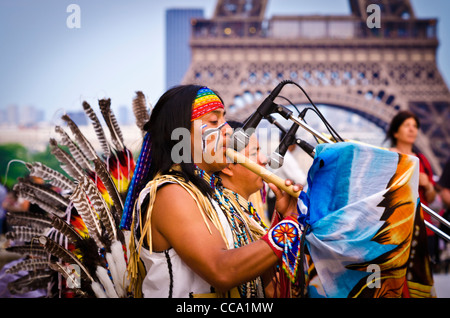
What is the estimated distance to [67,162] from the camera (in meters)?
2.44

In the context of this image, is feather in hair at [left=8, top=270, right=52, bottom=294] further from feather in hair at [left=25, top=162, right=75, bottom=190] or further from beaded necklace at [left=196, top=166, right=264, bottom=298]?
beaded necklace at [left=196, top=166, right=264, bottom=298]

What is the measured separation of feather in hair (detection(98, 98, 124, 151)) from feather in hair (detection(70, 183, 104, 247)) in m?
0.40

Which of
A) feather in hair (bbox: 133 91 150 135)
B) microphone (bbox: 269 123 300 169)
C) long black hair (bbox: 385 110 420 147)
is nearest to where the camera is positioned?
microphone (bbox: 269 123 300 169)

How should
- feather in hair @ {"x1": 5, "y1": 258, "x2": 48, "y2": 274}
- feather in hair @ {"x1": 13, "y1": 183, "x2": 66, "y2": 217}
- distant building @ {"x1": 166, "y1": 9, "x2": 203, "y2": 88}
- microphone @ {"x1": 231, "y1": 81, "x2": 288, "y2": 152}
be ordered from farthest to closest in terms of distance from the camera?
distant building @ {"x1": 166, "y1": 9, "x2": 203, "y2": 88}, feather in hair @ {"x1": 13, "y1": 183, "x2": 66, "y2": 217}, feather in hair @ {"x1": 5, "y1": 258, "x2": 48, "y2": 274}, microphone @ {"x1": 231, "y1": 81, "x2": 288, "y2": 152}

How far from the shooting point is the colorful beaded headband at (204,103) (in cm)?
186

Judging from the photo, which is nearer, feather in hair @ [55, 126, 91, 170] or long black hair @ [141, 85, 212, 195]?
long black hair @ [141, 85, 212, 195]

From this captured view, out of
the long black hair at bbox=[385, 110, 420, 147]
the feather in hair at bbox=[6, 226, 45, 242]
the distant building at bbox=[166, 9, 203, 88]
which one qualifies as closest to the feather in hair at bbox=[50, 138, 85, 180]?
the feather in hair at bbox=[6, 226, 45, 242]

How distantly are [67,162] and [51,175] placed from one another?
0.41ft

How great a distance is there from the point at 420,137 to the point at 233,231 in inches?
669

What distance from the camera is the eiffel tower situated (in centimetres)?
1742

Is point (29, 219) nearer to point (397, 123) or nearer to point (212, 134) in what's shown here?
point (212, 134)

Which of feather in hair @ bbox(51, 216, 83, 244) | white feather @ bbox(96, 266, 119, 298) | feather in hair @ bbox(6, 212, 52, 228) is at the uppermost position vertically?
feather in hair @ bbox(51, 216, 83, 244)

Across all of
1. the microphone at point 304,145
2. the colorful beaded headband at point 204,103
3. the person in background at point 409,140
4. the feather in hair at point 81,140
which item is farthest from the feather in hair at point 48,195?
the person in background at point 409,140

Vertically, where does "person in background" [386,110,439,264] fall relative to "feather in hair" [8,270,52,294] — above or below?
above
